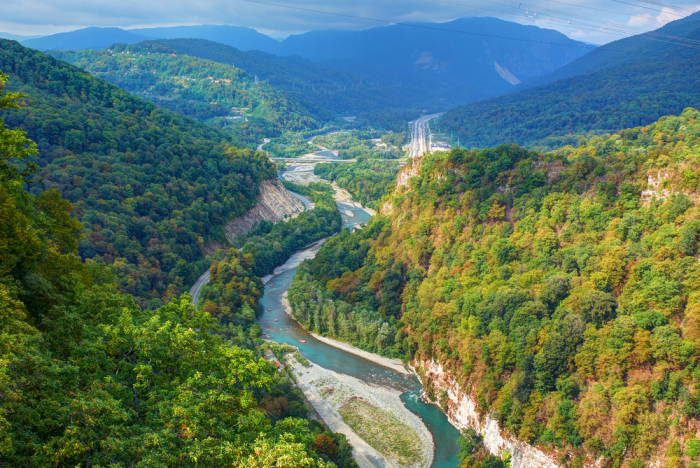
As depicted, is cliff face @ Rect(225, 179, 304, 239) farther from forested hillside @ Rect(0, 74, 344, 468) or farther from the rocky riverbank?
forested hillside @ Rect(0, 74, 344, 468)

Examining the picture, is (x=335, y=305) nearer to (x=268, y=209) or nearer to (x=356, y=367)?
(x=356, y=367)

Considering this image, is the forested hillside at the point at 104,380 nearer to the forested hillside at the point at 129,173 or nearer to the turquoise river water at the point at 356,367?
the turquoise river water at the point at 356,367

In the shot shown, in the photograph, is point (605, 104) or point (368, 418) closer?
point (368, 418)

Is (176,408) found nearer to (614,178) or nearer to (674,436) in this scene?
(674,436)

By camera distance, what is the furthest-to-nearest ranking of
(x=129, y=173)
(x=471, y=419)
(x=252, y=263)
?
1. (x=129, y=173)
2. (x=252, y=263)
3. (x=471, y=419)

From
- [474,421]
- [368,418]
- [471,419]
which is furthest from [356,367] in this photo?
[474,421]

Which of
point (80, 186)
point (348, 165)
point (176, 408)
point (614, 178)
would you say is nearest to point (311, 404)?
point (176, 408)

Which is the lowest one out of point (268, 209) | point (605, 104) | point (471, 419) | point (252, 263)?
point (471, 419)
